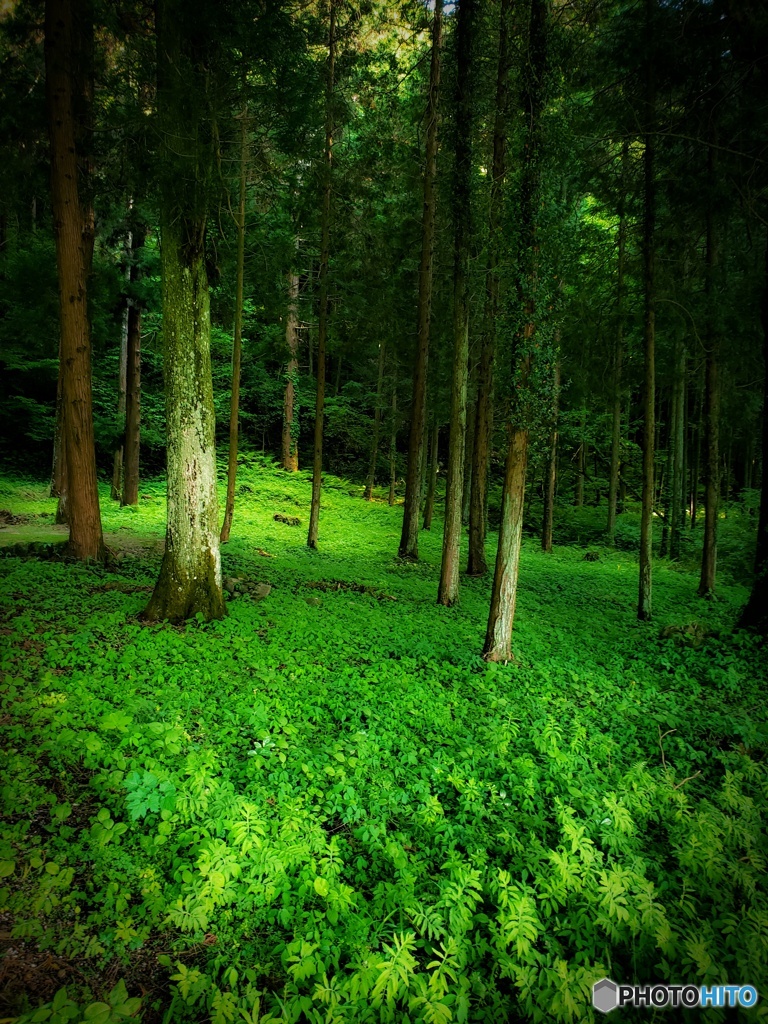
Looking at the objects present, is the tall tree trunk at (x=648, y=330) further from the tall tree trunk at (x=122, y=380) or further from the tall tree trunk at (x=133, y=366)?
the tall tree trunk at (x=133, y=366)

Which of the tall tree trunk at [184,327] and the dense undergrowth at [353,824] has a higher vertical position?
the tall tree trunk at [184,327]

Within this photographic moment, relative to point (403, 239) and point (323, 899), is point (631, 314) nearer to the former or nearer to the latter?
point (403, 239)

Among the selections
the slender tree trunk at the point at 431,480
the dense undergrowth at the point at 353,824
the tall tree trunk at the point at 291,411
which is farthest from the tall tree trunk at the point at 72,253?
the tall tree trunk at the point at 291,411

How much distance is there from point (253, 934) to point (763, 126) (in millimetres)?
12864

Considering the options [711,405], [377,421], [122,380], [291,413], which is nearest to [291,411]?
[291,413]

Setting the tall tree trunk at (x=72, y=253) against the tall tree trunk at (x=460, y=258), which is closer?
the tall tree trunk at (x=72, y=253)

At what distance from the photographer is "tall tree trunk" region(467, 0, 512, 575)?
7023 mm

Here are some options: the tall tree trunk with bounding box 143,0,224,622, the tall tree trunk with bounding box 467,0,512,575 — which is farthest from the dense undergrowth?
the tall tree trunk with bounding box 467,0,512,575

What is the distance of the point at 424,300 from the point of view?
12.4 metres

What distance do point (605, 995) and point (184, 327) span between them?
750 centimetres

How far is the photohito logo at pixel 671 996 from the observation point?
8.47ft

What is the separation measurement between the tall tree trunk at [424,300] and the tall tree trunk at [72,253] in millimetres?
6894

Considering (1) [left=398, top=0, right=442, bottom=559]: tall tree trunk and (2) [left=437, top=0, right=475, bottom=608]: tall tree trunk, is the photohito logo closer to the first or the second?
(2) [left=437, top=0, right=475, bottom=608]: tall tree trunk

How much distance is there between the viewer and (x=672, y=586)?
13.7 metres
